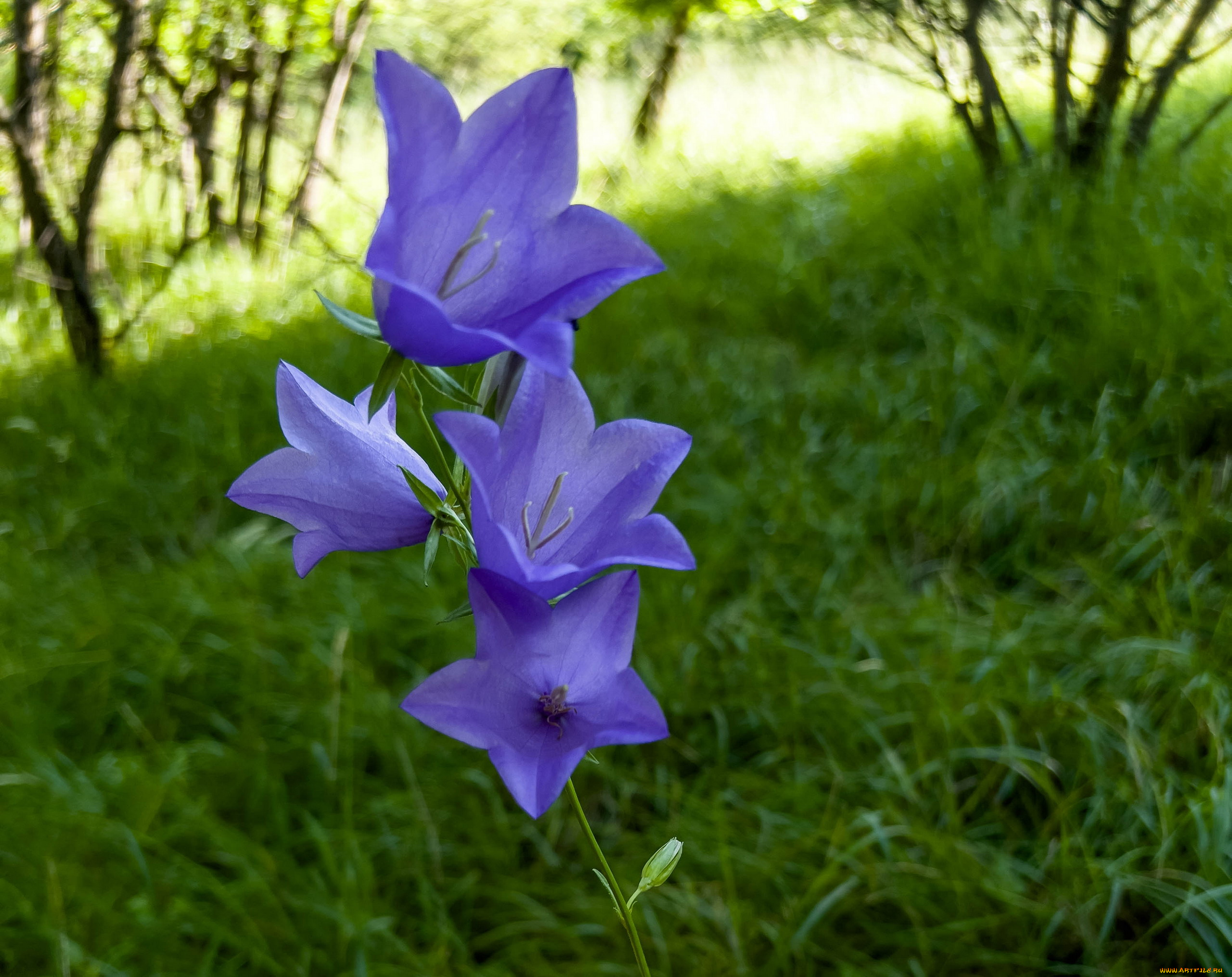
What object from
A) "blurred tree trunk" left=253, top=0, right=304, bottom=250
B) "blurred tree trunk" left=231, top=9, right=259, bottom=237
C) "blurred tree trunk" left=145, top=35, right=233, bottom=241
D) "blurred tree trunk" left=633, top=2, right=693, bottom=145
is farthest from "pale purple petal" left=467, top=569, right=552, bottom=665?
"blurred tree trunk" left=633, top=2, right=693, bottom=145

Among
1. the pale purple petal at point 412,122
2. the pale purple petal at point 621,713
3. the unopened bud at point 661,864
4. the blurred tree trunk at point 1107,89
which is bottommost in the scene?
the unopened bud at point 661,864

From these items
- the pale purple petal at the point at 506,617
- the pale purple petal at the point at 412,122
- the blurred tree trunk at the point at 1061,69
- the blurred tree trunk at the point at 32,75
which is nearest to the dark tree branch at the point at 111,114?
the blurred tree trunk at the point at 32,75

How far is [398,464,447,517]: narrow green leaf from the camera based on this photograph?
55 cm

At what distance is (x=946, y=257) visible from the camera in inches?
122

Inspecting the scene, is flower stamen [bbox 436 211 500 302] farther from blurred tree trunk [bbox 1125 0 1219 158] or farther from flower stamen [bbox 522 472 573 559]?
blurred tree trunk [bbox 1125 0 1219 158]

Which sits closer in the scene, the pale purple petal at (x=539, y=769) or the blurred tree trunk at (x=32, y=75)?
the pale purple petal at (x=539, y=769)

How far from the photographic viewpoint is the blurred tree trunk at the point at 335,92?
13.1 ft

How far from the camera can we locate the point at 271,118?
408 cm

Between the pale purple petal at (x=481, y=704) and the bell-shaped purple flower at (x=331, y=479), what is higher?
the bell-shaped purple flower at (x=331, y=479)

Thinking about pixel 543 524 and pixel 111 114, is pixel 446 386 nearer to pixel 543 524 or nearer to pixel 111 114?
pixel 543 524

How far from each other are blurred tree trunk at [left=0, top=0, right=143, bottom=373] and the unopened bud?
132 inches

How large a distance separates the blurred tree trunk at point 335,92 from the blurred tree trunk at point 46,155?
0.73 m

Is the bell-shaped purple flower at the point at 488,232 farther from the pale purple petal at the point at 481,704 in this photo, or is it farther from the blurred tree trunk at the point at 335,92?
the blurred tree trunk at the point at 335,92

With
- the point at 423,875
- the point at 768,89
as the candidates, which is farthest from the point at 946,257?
the point at 768,89
